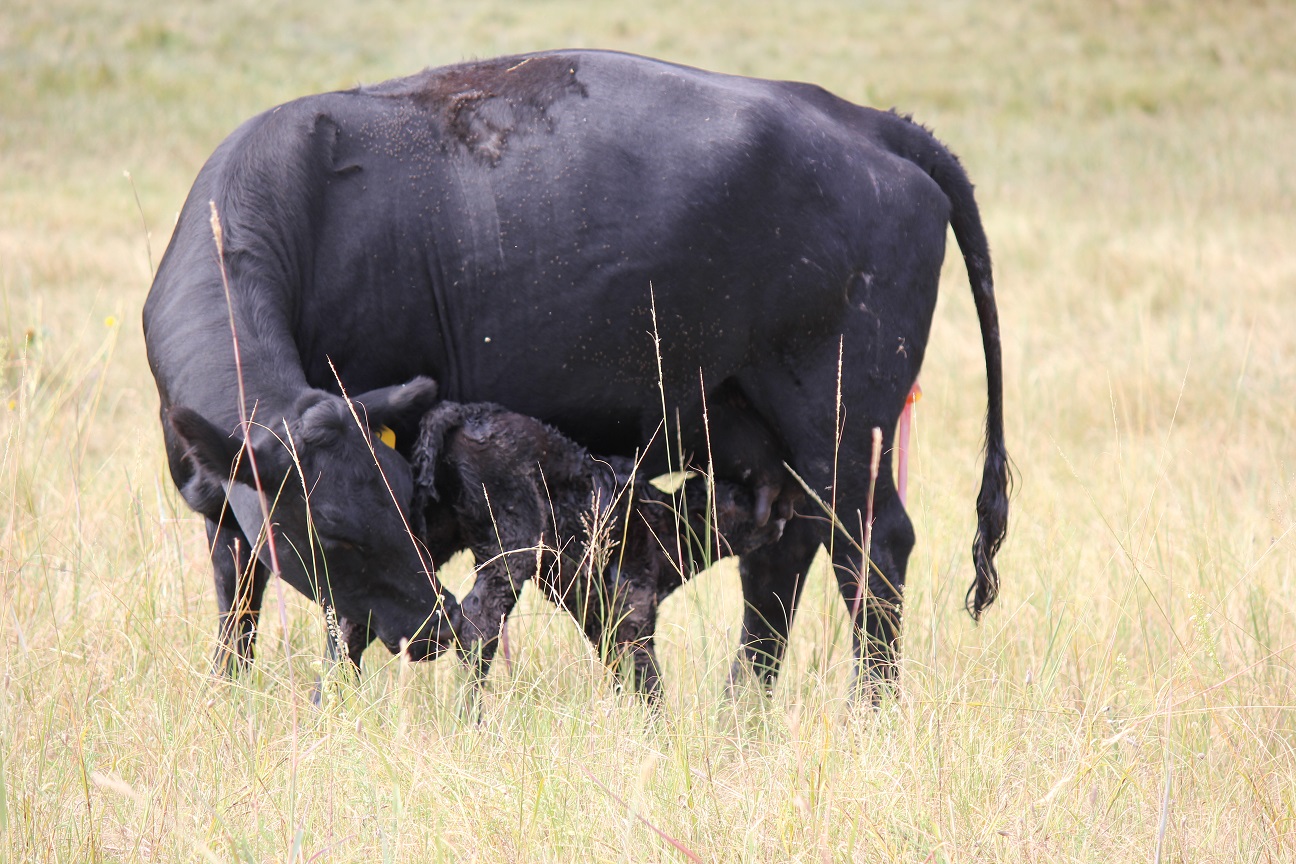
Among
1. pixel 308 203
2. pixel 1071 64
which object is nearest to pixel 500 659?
pixel 308 203

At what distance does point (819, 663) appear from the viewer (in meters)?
3.69

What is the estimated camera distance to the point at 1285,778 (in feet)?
10.5

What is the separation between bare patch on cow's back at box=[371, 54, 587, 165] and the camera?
3641 mm

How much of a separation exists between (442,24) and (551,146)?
21.7 meters

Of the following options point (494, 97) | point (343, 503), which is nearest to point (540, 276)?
point (494, 97)

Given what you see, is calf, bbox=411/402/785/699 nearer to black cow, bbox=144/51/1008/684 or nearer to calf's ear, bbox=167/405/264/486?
black cow, bbox=144/51/1008/684

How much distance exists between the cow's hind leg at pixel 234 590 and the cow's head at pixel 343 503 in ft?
1.08

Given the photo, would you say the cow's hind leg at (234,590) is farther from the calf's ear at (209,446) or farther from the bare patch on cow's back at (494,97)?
the bare patch on cow's back at (494,97)

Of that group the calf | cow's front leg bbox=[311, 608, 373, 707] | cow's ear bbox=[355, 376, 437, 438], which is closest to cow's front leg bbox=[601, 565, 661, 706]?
the calf

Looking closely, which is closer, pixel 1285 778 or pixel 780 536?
pixel 1285 778

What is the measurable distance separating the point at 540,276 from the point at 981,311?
1603mm

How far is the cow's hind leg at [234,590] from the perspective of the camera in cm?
364

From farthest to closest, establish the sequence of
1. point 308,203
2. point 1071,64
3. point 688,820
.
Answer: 1. point 1071,64
2. point 308,203
3. point 688,820

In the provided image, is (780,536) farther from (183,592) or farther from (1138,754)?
(183,592)
